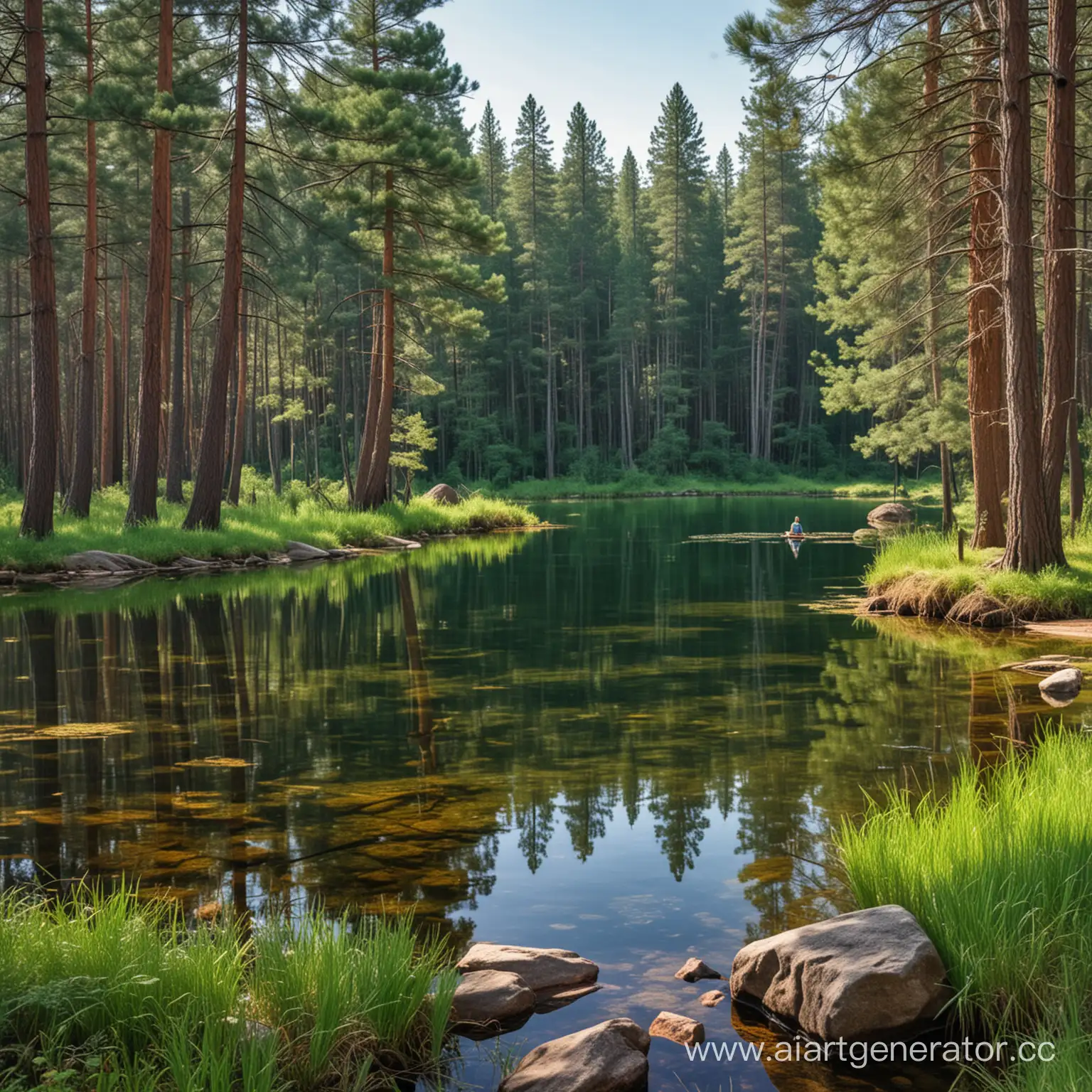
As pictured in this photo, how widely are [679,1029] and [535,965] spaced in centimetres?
70

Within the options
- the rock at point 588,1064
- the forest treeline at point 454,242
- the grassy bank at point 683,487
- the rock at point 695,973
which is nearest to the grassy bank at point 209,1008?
the rock at point 588,1064

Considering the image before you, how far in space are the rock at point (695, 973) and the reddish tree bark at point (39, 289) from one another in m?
18.6

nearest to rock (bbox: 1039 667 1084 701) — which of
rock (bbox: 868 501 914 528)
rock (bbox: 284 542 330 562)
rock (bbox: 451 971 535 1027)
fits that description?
rock (bbox: 451 971 535 1027)

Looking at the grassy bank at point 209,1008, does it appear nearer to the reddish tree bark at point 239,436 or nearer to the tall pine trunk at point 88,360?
the tall pine trunk at point 88,360

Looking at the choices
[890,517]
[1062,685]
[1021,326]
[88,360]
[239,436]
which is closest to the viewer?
[1062,685]

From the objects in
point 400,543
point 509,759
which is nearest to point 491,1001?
point 509,759

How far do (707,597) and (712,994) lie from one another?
1387cm

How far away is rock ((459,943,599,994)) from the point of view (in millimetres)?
4727

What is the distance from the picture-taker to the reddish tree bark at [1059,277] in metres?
14.9

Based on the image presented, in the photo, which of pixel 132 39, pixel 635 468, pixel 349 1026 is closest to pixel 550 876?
pixel 349 1026

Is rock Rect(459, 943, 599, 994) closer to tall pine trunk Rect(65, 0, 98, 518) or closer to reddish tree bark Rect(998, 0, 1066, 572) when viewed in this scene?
reddish tree bark Rect(998, 0, 1066, 572)

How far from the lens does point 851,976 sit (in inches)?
168

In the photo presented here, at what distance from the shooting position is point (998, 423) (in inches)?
656

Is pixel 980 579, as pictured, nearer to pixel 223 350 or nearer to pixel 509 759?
pixel 509 759
